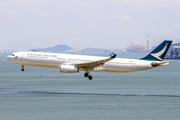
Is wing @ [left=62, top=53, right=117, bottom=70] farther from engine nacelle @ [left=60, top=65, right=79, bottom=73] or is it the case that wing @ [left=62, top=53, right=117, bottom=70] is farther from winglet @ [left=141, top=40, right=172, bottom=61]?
winglet @ [left=141, top=40, right=172, bottom=61]

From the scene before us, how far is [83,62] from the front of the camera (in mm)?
91000

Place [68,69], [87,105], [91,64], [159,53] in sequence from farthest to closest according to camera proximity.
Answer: [159,53]
[91,64]
[68,69]
[87,105]

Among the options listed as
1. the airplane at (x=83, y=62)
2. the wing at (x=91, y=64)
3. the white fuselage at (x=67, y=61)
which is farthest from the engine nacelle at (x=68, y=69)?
the white fuselage at (x=67, y=61)

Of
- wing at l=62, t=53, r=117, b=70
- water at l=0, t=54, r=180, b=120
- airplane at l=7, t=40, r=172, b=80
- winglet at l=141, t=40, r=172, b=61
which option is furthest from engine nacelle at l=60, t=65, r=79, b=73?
winglet at l=141, t=40, r=172, b=61

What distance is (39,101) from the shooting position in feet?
266

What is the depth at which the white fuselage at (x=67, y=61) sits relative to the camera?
90625 mm

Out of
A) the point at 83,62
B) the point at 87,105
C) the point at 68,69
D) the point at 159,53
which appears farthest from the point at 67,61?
the point at 159,53

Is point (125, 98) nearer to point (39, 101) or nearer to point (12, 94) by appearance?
point (39, 101)

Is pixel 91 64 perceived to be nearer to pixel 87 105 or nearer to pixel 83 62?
pixel 83 62

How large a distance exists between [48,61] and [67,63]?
5.21 m

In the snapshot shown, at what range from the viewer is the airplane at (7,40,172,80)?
296ft

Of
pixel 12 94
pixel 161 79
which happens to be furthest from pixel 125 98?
pixel 161 79

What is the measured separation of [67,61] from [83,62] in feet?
14.5

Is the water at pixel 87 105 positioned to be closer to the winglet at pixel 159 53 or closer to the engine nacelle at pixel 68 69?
the engine nacelle at pixel 68 69
